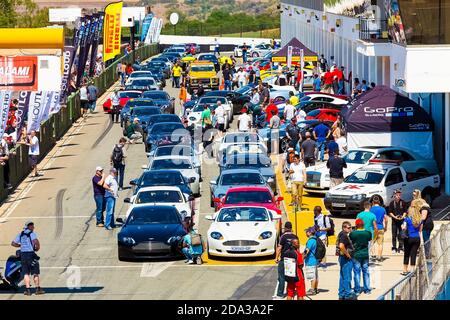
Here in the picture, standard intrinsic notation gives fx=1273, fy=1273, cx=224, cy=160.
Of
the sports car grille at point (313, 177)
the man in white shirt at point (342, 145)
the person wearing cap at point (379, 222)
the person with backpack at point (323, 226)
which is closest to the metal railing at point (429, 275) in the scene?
the person wearing cap at point (379, 222)

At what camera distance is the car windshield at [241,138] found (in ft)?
131

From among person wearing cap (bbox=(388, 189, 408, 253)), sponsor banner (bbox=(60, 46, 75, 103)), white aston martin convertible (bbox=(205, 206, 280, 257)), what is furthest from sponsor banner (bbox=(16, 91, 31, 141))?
person wearing cap (bbox=(388, 189, 408, 253))

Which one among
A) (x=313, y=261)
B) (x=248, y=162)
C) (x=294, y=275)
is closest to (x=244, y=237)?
(x=313, y=261)

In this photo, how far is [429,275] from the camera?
65.2 feet

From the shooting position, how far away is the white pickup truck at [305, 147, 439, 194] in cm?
3491

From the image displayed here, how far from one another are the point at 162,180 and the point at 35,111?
42.2ft

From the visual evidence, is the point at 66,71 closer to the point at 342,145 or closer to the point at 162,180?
the point at 342,145

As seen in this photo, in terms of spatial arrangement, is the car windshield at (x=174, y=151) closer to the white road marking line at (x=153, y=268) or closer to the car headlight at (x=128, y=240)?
the car headlight at (x=128, y=240)

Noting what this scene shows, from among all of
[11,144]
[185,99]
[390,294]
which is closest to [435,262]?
[390,294]

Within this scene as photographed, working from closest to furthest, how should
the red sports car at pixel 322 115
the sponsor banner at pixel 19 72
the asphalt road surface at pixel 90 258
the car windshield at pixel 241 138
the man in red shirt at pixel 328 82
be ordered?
1. the asphalt road surface at pixel 90 258
2. the sponsor banner at pixel 19 72
3. the car windshield at pixel 241 138
4. the red sports car at pixel 322 115
5. the man in red shirt at pixel 328 82

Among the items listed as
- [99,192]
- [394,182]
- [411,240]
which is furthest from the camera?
[394,182]

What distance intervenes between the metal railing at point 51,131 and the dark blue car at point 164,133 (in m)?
4.03

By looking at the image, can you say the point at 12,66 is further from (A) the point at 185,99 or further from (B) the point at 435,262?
(A) the point at 185,99

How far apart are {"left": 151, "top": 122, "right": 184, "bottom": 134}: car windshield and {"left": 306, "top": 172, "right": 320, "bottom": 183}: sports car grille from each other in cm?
978
